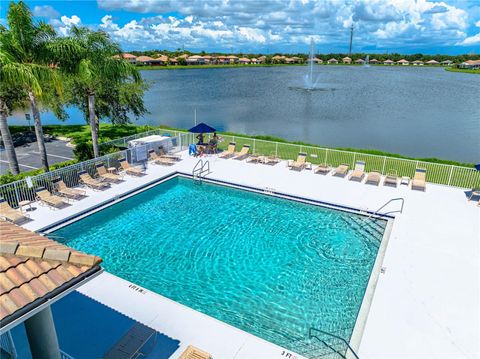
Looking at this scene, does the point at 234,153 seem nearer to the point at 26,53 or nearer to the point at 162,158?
the point at 162,158

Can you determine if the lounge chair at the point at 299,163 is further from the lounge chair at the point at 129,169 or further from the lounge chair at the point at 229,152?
the lounge chair at the point at 129,169

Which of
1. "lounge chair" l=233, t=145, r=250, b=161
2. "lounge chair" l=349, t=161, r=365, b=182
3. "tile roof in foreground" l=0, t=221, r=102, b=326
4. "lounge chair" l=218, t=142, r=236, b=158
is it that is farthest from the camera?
"lounge chair" l=218, t=142, r=236, b=158

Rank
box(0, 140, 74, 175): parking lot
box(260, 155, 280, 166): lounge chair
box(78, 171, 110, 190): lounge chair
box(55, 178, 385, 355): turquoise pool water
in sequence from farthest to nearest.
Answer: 1. box(0, 140, 74, 175): parking lot
2. box(260, 155, 280, 166): lounge chair
3. box(78, 171, 110, 190): lounge chair
4. box(55, 178, 385, 355): turquoise pool water

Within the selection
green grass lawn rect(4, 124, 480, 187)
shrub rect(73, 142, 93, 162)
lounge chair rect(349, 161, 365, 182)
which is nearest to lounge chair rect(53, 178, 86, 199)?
green grass lawn rect(4, 124, 480, 187)

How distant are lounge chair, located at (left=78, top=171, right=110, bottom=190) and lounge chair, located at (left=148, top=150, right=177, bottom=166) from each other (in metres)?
3.64

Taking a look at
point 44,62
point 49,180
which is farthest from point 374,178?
point 44,62

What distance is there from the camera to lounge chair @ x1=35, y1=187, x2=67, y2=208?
40.5ft

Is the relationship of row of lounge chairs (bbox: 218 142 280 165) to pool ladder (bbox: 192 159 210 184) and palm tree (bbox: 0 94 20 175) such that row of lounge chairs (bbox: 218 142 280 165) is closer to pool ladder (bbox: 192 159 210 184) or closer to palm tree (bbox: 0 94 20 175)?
pool ladder (bbox: 192 159 210 184)

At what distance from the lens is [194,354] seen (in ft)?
19.6

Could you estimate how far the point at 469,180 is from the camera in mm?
14898

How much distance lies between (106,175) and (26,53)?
5.72 m

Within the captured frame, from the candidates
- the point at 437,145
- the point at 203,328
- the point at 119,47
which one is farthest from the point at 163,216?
the point at 437,145

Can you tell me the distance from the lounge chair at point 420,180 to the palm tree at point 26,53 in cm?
1539

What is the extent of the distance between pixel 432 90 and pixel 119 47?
185 feet
